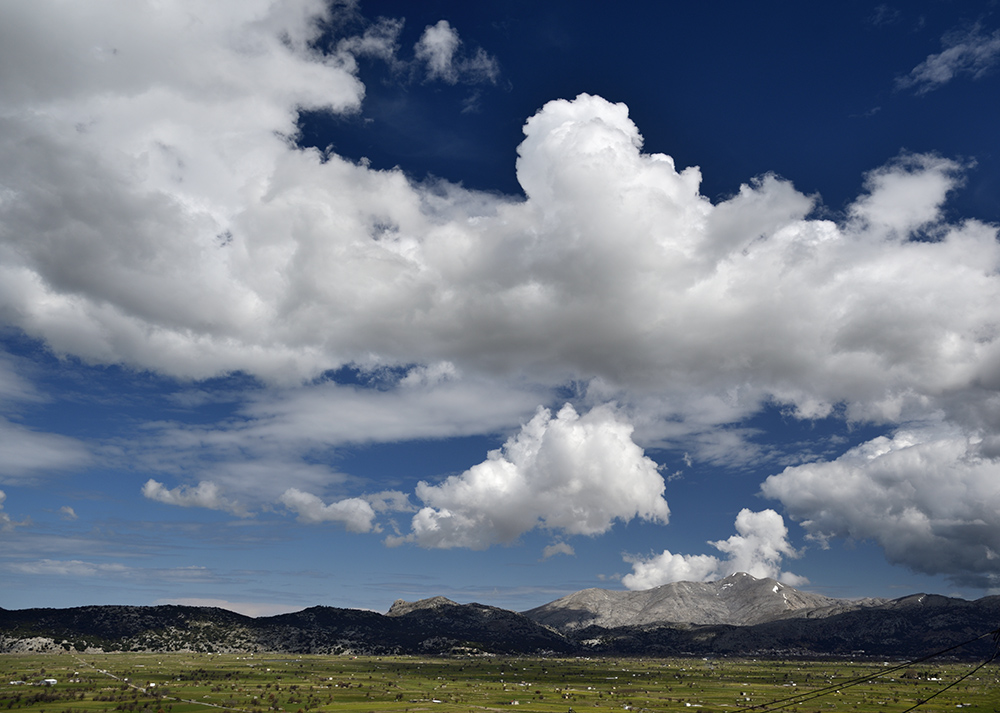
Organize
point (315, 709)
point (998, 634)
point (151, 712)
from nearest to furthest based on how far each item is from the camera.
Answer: point (998, 634) < point (151, 712) < point (315, 709)

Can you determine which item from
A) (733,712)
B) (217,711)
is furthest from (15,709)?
(733,712)

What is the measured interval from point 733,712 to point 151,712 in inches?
6456

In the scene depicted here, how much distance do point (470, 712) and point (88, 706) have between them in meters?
112

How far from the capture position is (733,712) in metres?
189

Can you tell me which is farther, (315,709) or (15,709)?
(315,709)

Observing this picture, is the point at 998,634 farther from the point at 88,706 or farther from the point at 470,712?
the point at 88,706

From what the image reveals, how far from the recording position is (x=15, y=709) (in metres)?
184

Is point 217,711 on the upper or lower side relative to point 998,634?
lower

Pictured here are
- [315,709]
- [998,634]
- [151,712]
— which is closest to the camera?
[998,634]

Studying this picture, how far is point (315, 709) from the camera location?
198m

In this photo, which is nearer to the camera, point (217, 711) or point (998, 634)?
point (998, 634)

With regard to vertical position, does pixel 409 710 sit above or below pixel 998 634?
below

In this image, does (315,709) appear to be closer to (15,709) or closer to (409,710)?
→ (409,710)

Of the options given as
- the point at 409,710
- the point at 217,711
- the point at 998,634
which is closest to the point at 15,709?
the point at 217,711
